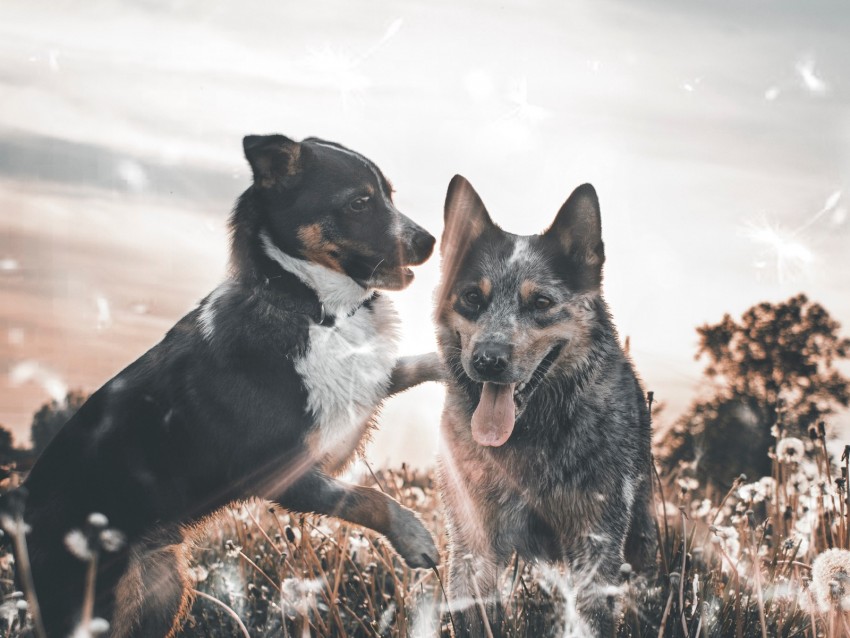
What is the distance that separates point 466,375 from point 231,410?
1071 mm

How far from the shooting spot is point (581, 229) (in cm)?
399

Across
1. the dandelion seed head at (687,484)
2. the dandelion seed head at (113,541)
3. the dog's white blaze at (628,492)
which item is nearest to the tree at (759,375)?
the dandelion seed head at (687,484)

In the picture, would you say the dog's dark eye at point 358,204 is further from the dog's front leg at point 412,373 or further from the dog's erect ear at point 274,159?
the dog's front leg at point 412,373

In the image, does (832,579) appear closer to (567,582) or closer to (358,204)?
(567,582)

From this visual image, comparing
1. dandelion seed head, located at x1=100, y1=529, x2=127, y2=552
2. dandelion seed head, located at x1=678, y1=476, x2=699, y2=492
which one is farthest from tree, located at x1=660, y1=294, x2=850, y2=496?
dandelion seed head, located at x1=100, y1=529, x2=127, y2=552

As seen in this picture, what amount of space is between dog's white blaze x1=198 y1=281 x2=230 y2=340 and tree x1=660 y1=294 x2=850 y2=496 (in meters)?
5.52

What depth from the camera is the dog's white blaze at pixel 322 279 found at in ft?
13.7

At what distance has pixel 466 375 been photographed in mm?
4039

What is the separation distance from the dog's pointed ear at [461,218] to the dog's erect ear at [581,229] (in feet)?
1.10

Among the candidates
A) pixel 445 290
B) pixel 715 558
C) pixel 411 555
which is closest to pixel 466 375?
pixel 445 290

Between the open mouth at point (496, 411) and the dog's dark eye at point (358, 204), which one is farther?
the dog's dark eye at point (358, 204)

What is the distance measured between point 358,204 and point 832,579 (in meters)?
2.59

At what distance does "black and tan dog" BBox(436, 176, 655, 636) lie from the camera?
379cm

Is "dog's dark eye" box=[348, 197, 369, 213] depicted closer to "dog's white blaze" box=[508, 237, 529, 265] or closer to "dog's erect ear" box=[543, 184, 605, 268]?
"dog's white blaze" box=[508, 237, 529, 265]
